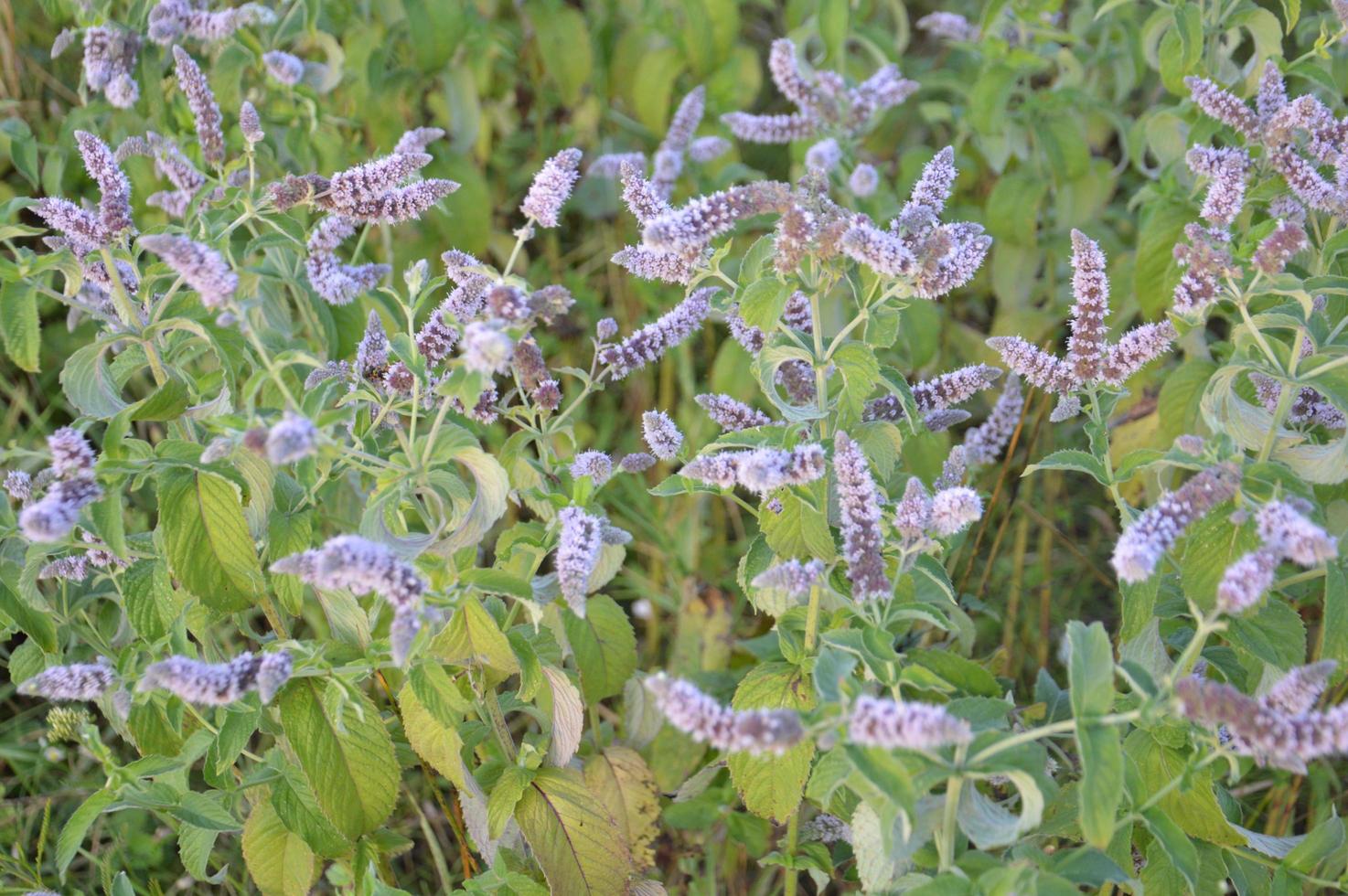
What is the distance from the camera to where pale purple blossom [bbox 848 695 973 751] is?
1398 millimetres

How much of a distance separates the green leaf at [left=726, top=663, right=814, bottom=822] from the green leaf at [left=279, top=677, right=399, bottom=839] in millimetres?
578

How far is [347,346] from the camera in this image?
2.73 m

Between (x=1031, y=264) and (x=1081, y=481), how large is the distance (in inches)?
33.4

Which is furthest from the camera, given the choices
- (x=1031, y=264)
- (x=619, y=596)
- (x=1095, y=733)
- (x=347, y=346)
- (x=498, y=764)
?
(x=619, y=596)

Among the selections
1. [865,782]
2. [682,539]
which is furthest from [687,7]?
[865,782]

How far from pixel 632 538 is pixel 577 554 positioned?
670mm

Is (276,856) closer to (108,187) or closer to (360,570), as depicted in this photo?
Result: (360,570)

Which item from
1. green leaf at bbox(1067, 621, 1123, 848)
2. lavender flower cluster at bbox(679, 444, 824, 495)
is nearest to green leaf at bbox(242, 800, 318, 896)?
lavender flower cluster at bbox(679, 444, 824, 495)

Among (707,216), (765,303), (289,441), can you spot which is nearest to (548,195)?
(707,216)

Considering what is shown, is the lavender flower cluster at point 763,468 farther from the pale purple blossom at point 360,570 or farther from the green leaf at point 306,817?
the green leaf at point 306,817

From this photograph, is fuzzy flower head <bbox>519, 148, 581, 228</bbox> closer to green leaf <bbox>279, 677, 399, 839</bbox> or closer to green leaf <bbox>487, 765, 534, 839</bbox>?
green leaf <bbox>279, 677, 399, 839</bbox>

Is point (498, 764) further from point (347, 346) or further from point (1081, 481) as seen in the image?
point (1081, 481)

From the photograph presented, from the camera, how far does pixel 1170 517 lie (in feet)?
5.42

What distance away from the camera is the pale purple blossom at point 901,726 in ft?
4.59
